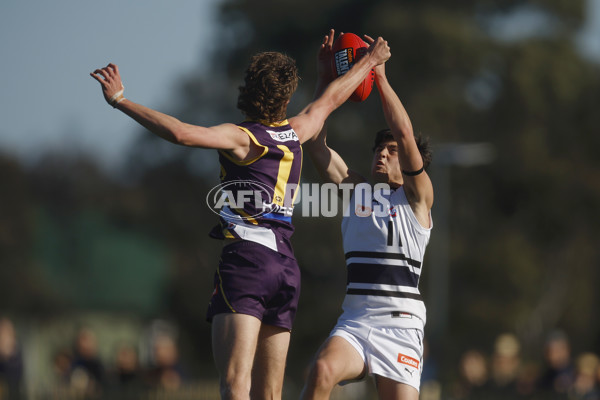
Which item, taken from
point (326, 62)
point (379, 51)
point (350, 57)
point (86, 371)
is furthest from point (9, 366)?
point (379, 51)

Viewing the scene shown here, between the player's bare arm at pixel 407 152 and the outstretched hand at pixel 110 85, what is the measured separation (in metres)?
2.03

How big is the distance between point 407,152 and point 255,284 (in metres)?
1.66

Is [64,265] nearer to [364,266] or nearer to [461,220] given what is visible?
[461,220]

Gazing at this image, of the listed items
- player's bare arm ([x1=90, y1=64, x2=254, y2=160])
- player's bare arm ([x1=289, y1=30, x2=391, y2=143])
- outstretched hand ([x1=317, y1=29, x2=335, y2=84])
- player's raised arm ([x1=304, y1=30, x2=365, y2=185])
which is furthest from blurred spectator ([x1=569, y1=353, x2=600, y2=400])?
player's bare arm ([x1=90, y1=64, x2=254, y2=160])

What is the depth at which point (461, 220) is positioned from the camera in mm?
36500

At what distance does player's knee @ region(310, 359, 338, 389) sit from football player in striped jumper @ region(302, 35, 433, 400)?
10 mm

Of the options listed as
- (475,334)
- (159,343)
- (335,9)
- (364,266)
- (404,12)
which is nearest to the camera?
(364,266)

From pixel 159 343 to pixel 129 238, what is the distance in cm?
3202

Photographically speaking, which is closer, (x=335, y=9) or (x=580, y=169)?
(x=580, y=169)

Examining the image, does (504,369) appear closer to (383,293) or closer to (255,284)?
(383,293)

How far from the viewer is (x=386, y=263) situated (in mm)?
6695

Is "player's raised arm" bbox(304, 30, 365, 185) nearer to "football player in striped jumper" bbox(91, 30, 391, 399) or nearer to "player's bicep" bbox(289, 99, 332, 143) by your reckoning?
"player's bicep" bbox(289, 99, 332, 143)

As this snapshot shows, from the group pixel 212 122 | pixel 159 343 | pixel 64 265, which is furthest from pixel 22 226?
pixel 159 343

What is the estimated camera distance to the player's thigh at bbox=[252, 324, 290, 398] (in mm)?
5953
